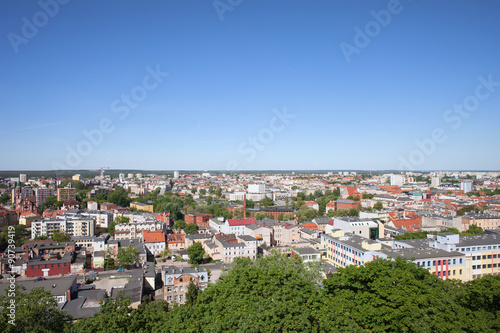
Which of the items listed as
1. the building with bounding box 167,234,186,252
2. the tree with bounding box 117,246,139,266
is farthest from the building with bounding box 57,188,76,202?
the tree with bounding box 117,246,139,266

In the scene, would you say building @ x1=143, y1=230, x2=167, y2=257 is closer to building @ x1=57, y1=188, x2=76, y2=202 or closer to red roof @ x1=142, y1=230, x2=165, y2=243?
red roof @ x1=142, y1=230, x2=165, y2=243

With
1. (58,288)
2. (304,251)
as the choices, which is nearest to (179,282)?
(58,288)

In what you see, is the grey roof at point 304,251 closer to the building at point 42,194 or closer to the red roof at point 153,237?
the red roof at point 153,237

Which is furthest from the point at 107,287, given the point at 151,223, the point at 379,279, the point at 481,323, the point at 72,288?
the point at 481,323

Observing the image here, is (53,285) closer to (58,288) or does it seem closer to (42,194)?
(58,288)

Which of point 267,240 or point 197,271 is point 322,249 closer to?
point 267,240
